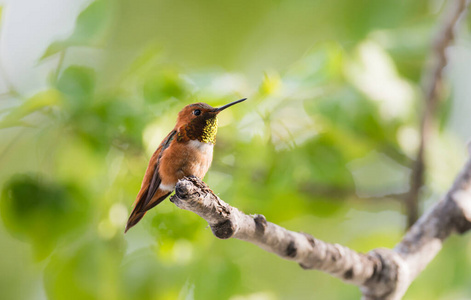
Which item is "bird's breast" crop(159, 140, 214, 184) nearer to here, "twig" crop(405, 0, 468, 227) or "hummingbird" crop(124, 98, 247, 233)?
"hummingbird" crop(124, 98, 247, 233)

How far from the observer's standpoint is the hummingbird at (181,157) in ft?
1.65

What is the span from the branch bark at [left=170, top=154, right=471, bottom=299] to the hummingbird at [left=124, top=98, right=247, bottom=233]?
0.02 m

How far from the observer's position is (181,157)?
0.51 meters

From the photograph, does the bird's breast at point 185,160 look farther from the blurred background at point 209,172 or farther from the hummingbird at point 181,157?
the blurred background at point 209,172

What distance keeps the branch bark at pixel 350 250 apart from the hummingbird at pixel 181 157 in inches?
0.8

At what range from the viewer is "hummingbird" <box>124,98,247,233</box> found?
50cm

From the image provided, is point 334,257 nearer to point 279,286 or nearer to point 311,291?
point 279,286

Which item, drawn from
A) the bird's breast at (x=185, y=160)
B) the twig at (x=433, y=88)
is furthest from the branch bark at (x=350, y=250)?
the twig at (x=433, y=88)

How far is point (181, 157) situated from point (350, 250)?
31 centimetres

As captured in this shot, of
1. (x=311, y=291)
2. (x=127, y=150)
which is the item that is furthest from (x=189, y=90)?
(x=311, y=291)

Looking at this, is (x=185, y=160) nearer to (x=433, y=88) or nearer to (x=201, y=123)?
(x=201, y=123)

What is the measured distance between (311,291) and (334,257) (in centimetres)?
116

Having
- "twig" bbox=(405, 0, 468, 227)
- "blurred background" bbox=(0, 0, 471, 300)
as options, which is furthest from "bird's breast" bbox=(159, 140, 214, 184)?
"twig" bbox=(405, 0, 468, 227)

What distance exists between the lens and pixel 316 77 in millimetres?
896
